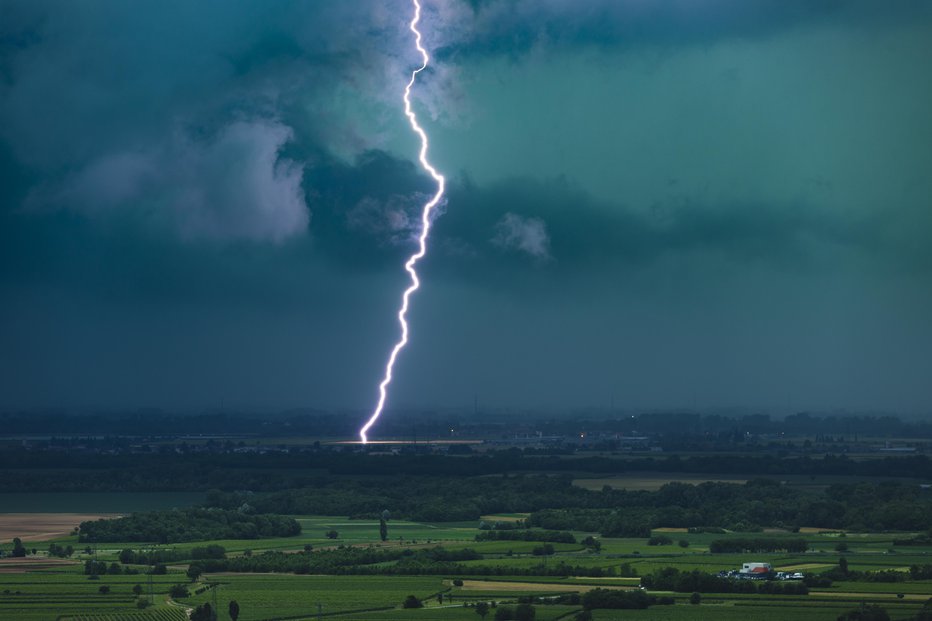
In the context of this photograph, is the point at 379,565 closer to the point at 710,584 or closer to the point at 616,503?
the point at 710,584

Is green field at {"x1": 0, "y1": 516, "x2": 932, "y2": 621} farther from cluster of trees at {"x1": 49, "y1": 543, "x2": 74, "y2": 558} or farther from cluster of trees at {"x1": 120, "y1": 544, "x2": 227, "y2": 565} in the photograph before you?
cluster of trees at {"x1": 120, "y1": 544, "x2": 227, "y2": 565}

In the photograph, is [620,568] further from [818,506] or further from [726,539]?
[818,506]

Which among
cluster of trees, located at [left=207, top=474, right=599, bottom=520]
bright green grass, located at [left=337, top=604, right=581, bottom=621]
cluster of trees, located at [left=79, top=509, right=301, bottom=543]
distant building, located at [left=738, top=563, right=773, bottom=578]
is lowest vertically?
bright green grass, located at [left=337, top=604, right=581, bottom=621]

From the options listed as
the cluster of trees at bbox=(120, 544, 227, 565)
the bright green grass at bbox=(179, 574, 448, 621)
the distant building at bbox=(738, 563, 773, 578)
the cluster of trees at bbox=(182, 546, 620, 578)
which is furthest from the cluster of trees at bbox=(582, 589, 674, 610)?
the cluster of trees at bbox=(120, 544, 227, 565)

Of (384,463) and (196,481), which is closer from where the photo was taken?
(196,481)

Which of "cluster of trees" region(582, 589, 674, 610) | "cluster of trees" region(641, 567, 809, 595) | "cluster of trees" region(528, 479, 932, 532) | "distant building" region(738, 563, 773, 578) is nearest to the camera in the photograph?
"cluster of trees" region(582, 589, 674, 610)

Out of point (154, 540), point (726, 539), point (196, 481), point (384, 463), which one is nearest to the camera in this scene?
point (726, 539)

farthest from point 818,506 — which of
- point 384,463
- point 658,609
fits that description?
point 384,463
